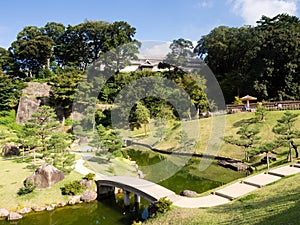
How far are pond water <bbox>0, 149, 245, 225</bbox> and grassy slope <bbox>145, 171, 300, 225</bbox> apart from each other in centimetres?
253

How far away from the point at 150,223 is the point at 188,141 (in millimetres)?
12234

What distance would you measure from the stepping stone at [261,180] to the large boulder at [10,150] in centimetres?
1368

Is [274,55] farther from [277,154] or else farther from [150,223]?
[150,223]

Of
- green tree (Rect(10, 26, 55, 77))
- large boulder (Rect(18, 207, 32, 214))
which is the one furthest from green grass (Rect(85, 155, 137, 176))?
green tree (Rect(10, 26, 55, 77))

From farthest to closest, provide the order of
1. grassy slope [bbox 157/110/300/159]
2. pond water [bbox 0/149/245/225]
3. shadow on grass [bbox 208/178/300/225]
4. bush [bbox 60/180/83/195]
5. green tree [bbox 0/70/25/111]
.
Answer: green tree [bbox 0/70/25/111], grassy slope [bbox 157/110/300/159], bush [bbox 60/180/83/195], pond water [bbox 0/149/245/225], shadow on grass [bbox 208/178/300/225]

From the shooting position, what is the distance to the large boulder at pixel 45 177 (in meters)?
11.2

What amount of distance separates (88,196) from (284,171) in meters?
7.74

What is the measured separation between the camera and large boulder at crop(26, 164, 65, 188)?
1120 centimetres

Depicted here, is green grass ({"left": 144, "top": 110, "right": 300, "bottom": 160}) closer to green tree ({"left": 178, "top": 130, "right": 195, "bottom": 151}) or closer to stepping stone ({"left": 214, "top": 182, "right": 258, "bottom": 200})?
green tree ({"left": 178, "top": 130, "right": 195, "bottom": 151})

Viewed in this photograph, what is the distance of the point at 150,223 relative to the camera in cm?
739

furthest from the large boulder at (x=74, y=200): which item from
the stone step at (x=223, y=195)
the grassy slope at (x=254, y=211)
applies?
the stone step at (x=223, y=195)

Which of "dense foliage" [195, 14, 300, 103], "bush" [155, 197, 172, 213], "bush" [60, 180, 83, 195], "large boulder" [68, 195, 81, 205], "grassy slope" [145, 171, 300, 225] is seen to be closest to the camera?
"grassy slope" [145, 171, 300, 225]

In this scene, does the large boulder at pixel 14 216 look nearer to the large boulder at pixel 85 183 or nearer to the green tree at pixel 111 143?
the large boulder at pixel 85 183

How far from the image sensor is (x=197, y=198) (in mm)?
8711
